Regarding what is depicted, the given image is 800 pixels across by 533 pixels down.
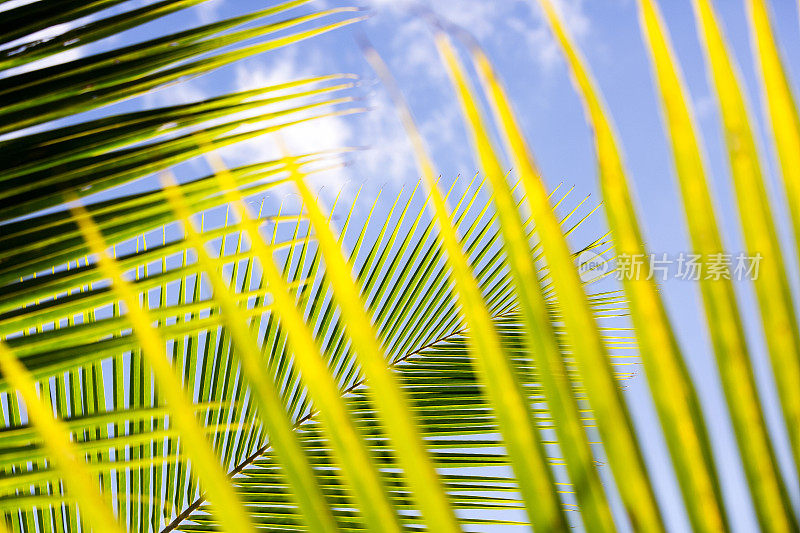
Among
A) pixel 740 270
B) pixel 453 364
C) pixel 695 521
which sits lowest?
pixel 695 521

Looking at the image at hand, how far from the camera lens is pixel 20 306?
66cm

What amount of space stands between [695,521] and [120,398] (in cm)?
109

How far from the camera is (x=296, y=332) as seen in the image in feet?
1.08

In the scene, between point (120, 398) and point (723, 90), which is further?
point (120, 398)

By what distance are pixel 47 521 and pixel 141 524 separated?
0.20 meters

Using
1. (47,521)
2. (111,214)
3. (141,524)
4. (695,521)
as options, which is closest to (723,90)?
(695,521)

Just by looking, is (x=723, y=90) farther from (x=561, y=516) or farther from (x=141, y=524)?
(x=141, y=524)

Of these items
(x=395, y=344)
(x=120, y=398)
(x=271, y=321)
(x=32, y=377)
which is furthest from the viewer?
(x=395, y=344)

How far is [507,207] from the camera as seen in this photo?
357 mm

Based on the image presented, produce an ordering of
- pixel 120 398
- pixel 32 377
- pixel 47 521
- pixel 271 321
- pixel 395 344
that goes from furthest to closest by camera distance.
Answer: pixel 395 344 < pixel 271 321 < pixel 120 398 < pixel 47 521 < pixel 32 377

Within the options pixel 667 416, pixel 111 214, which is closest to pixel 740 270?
pixel 667 416

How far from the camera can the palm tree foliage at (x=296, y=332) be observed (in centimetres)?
33

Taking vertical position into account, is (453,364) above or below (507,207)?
above

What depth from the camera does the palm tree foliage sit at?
333 millimetres
